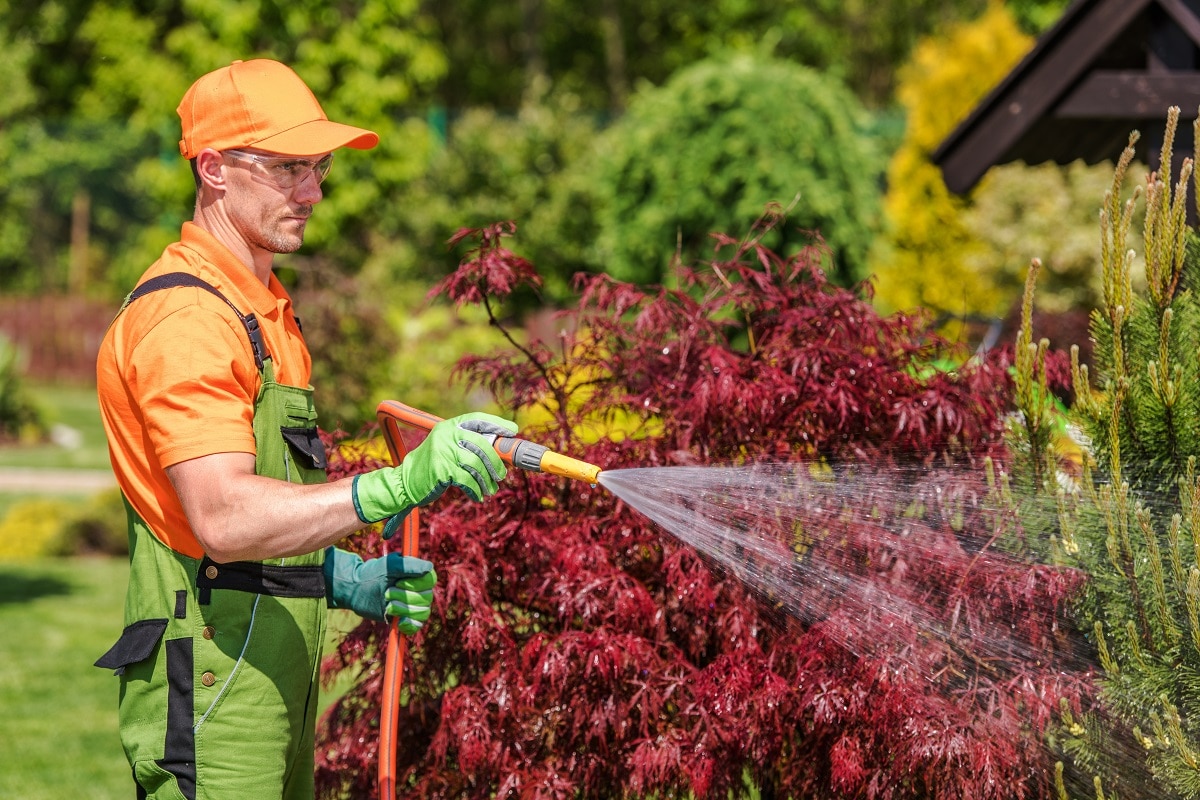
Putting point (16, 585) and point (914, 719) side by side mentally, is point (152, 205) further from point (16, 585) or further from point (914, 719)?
point (914, 719)

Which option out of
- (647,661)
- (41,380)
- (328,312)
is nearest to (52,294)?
(41,380)

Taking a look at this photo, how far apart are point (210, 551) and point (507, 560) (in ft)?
3.78

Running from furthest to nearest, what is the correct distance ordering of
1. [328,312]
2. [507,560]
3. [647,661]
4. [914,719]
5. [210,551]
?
[328,312] < [507,560] < [647,661] < [914,719] < [210,551]

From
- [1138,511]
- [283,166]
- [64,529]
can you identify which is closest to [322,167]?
[283,166]

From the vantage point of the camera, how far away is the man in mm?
2322

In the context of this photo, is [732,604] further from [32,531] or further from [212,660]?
[32,531]

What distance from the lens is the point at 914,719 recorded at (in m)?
2.85

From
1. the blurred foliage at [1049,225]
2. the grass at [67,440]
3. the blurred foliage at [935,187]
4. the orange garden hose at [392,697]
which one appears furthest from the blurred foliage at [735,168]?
the orange garden hose at [392,697]

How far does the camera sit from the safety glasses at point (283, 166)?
2.58m

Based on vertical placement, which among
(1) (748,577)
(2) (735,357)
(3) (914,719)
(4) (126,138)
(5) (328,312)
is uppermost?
(4) (126,138)

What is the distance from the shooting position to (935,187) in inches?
613

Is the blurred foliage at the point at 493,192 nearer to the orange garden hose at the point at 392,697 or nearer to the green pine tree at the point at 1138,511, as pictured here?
the orange garden hose at the point at 392,697

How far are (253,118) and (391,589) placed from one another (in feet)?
3.36

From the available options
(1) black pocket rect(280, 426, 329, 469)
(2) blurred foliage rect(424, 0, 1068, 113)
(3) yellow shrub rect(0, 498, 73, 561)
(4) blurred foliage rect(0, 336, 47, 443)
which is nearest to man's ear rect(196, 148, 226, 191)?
(1) black pocket rect(280, 426, 329, 469)
